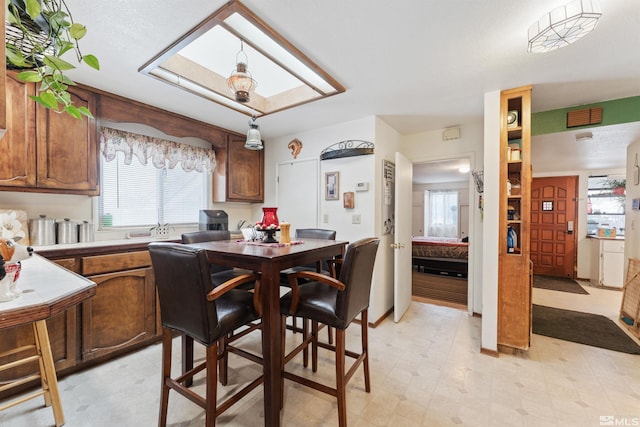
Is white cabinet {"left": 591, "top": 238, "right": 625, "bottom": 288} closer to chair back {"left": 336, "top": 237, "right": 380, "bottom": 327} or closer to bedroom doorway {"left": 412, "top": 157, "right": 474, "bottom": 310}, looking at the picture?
bedroom doorway {"left": 412, "top": 157, "right": 474, "bottom": 310}

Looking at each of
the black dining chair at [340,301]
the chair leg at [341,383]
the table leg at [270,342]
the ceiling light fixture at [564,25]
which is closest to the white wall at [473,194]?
the ceiling light fixture at [564,25]

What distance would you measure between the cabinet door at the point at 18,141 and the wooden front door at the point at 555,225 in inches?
Result: 289

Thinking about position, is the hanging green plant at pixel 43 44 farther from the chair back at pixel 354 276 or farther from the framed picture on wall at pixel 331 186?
the framed picture on wall at pixel 331 186

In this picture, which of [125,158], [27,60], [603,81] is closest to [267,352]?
[27,60]

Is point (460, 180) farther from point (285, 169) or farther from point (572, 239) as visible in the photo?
point (285, 169)

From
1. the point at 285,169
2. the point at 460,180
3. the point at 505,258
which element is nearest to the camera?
the point at 505,258

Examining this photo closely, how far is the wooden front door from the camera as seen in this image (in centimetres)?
501

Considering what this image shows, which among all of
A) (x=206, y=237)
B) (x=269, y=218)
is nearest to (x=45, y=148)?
(x=206, y=237)

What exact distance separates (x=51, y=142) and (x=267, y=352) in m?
2.39

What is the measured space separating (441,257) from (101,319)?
193 inches

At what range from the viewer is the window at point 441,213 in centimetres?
777

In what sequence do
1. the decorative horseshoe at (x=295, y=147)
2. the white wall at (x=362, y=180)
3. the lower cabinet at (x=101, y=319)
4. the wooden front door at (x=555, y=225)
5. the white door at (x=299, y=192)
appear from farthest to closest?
the wooden front door at (x=555, y=225)
the decorative horseshoe at (x=295, y=147)
the white door at (x=299, y=192)
the white wall at (x=362, y=180)
the lower cabinet at (x=101, y=319)

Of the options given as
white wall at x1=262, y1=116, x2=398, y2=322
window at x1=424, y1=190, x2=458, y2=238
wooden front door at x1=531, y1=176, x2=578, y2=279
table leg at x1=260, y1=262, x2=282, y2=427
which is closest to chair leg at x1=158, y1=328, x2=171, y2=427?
table leg at x1=260, y1=262, x2=282, y2=427

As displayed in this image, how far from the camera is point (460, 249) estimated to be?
4727 millimetres
